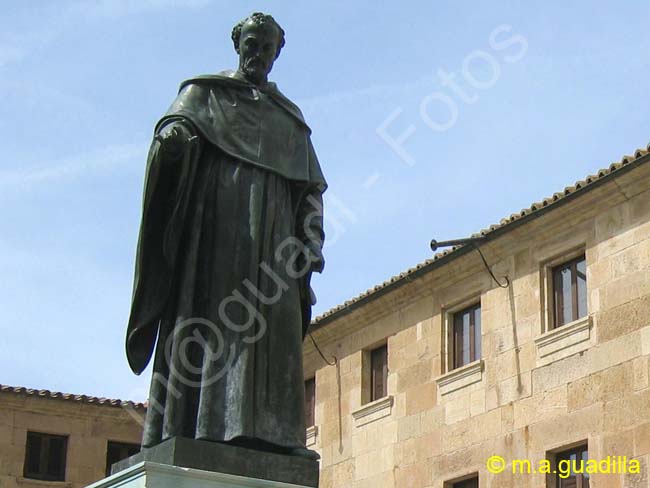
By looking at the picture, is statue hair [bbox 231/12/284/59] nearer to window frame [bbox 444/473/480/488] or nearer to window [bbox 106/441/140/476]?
window frame [bbox 444/473/480/488]

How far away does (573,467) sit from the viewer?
23.1m

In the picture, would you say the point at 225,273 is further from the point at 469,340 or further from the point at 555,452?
the point at 469,340

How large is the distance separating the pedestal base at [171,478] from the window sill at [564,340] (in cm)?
1734

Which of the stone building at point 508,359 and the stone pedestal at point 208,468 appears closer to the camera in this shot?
the stone pedestal at point 208,468

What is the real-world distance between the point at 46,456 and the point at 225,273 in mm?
29952

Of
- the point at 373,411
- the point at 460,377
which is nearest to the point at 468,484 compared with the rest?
the point at 460,377

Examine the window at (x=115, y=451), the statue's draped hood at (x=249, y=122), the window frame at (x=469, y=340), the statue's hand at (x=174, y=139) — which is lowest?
the statue's hand at (x=174, y=139)

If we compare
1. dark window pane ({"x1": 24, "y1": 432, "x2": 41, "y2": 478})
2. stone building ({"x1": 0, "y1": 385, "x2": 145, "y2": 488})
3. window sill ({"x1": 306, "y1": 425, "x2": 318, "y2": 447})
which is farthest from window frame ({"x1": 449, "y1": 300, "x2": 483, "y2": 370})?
dark window pane ({"x1": 24, "y1": 432, "x2": 41, "y2": 478})

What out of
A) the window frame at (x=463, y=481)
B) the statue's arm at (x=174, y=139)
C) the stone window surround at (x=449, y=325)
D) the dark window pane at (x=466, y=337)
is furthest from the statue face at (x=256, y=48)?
the dark window pane at (x=466, y=337)

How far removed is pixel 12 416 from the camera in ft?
116

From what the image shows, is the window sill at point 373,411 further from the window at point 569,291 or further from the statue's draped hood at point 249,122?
the statue's draped hood at point 249,122

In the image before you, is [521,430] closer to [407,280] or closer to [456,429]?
[456,429]

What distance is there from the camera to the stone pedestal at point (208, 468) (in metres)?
6.30

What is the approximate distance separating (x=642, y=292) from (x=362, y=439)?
7.36 metres
